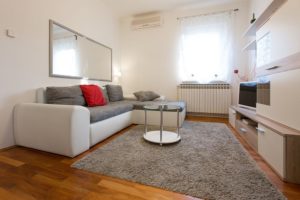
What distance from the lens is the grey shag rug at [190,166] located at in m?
1.14

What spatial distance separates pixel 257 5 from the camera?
2.94 metres

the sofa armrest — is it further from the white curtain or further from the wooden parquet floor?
the white curtain

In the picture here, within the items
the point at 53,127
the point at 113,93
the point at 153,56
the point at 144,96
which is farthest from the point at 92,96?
the point at 153,56

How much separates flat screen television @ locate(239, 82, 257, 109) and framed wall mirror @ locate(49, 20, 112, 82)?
9.67 ft

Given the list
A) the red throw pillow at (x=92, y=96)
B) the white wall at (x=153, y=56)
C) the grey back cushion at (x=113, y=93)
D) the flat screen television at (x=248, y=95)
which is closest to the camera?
the flat screen television at (x=248, y=95)

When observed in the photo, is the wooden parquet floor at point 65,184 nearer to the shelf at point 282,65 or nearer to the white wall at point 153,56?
the shelf at point 282,65

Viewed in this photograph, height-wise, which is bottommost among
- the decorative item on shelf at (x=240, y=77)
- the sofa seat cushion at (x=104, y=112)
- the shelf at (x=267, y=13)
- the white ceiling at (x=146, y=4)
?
the sofa seat cushion at (x=104, y=112)

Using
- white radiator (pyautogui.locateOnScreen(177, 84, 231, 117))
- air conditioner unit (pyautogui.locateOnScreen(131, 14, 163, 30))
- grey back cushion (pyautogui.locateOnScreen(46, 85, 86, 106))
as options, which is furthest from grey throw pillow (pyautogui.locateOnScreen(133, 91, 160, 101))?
air conditioner unit (pyautogui.locateOnScreen(131, 14, 163, 30))

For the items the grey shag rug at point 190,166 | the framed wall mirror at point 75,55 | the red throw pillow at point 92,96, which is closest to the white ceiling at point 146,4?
the framed wall mirror at point 75,55

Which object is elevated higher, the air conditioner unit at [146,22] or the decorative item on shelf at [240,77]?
the air conditioner unit at [146,22]

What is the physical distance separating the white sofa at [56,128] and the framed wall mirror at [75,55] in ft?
2.77

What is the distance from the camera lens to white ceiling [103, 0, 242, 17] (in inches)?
139

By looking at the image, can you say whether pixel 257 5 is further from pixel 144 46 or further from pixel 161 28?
pixel 144 46

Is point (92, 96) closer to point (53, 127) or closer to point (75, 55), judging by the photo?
point (75, 55)
